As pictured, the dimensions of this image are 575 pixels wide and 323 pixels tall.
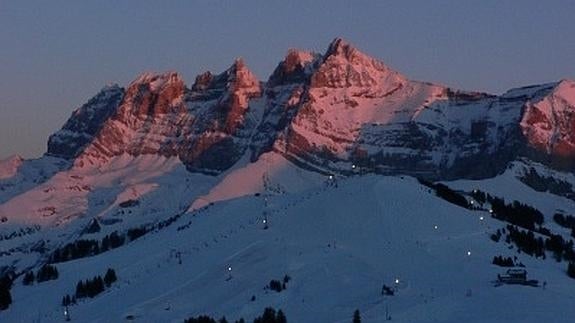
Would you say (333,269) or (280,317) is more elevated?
(333,269)

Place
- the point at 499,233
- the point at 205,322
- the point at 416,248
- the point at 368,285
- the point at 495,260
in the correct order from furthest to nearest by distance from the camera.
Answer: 1. the point at 499,233
2. the point at 416,248
3. the point at 495,260
4. the point at 368,285
5. the point at 205,322

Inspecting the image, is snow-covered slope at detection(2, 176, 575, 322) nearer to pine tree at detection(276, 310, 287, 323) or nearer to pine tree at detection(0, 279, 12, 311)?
pine tree at detection(0, 279, 12, 311)

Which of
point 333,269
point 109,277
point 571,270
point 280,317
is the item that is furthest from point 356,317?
point 109,277

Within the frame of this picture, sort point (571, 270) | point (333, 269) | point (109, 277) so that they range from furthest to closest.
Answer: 1. point (109, 277)
2. point (571, 270)
3. point (333, 269)

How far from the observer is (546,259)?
14688cm

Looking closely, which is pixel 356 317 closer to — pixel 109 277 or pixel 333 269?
pixel 333 269

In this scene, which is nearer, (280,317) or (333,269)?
(280,317)

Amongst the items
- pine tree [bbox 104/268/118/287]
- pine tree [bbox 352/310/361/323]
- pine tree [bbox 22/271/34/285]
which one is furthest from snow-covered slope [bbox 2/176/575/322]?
pine tree [bbox 22/271/34/285]

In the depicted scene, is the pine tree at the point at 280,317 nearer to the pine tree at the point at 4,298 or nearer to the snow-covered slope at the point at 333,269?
the snow-covered slope at the point at 333,269

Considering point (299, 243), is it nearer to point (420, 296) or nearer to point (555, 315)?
point (420, 296)

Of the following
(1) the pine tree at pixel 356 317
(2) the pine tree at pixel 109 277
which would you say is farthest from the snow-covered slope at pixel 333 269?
(2) the pine tree at pixel 109 277

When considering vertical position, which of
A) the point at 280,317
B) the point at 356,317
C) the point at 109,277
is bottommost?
the point at 109,277

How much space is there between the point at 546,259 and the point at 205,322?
44504mm

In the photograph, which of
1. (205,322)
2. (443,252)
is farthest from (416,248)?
(205,322)
